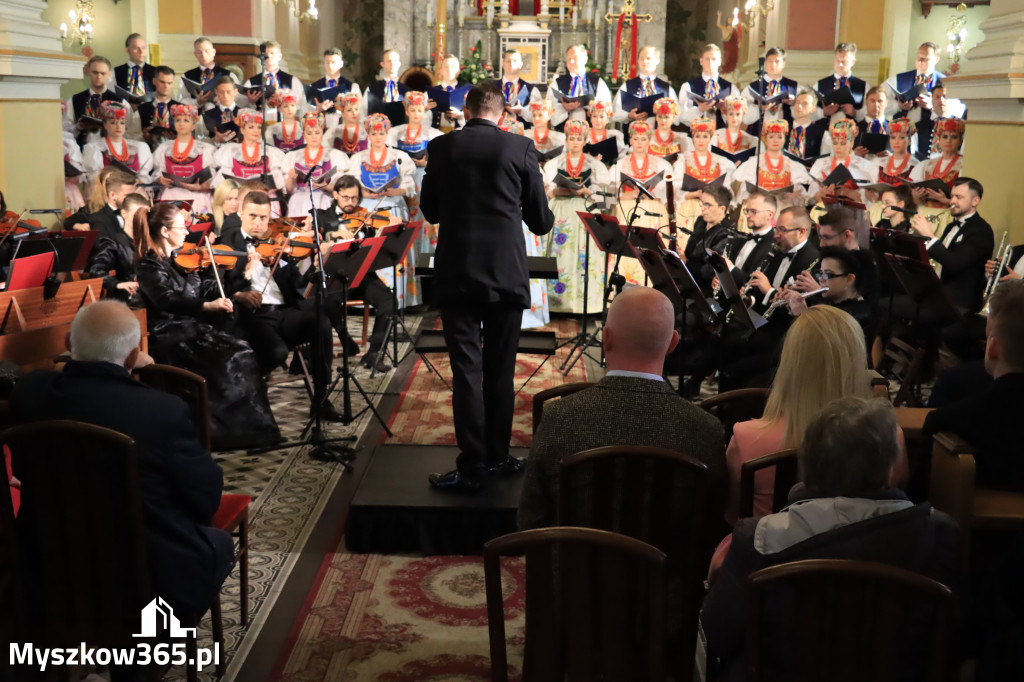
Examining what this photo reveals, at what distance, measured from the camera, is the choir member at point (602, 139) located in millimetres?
8719

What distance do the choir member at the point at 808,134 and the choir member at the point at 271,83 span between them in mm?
4963

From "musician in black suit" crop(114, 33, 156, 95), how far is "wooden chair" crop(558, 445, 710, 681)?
929 centimetres

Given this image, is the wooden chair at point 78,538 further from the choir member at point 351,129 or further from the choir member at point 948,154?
the choir member at point 351,129

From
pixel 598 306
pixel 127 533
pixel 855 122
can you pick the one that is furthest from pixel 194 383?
pixel 855 122

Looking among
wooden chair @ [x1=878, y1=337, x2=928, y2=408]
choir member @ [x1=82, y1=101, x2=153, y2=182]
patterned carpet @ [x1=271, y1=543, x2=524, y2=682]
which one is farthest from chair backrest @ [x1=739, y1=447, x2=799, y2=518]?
choir member @ [x1=82, y1=101, x2=153, y2=182]

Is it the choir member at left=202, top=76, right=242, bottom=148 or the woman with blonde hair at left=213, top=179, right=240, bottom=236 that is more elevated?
the choir member at left=202, top=76, right=242, bottom=148

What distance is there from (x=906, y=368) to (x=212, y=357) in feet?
12.1

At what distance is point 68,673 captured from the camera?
2596mm

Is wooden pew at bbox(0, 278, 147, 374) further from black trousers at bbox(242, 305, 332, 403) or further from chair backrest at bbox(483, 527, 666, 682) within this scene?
chair backrest at bbox(483, 527, 666, 682)

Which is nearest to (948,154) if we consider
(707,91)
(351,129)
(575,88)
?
(707,91)

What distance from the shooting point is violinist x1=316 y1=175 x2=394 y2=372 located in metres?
6.79

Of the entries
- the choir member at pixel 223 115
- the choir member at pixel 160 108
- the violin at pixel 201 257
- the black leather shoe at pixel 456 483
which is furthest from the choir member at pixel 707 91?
the black leather shoe at pixel 456 483

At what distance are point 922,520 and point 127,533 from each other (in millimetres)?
1764

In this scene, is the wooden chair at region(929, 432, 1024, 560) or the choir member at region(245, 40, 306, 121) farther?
the choir member at region(245, 40, 306, 121)
